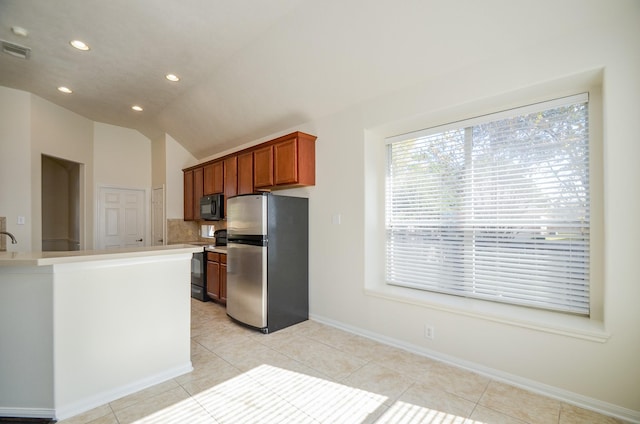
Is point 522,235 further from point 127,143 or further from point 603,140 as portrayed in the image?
point 127,143

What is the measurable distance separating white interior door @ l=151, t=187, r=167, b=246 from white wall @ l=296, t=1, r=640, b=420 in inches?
160

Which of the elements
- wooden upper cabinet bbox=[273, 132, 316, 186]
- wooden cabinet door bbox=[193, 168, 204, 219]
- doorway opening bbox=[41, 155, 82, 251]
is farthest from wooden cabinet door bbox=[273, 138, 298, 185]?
doorway opening bbox=[41, 155, 82, 251]

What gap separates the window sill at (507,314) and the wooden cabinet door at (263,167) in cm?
198

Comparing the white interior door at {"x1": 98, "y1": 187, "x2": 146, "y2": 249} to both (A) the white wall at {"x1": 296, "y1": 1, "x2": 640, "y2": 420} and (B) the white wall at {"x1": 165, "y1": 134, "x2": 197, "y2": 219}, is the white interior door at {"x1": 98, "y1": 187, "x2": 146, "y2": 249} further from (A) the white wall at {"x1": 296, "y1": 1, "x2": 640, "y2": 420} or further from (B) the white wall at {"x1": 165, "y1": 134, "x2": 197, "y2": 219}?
(A) the white wall at {"x1": 296, "y1": 1, "x2": 640, "y2": 420}

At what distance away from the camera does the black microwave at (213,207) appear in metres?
4.99

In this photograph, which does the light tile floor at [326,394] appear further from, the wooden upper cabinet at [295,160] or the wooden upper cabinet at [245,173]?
the wooden upper cabinet at [245,173]

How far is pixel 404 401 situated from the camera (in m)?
2.09

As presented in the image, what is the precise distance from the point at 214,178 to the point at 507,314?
179 inches

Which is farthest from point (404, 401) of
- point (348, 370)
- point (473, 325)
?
point (473, 325)

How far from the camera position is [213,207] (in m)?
5.04

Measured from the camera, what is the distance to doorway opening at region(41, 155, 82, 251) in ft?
19.1

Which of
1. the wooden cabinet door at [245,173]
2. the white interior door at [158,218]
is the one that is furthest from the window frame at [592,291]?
the white interior door at [158,218]

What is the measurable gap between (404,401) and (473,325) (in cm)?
90

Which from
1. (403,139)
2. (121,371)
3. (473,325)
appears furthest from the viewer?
(403,139)
